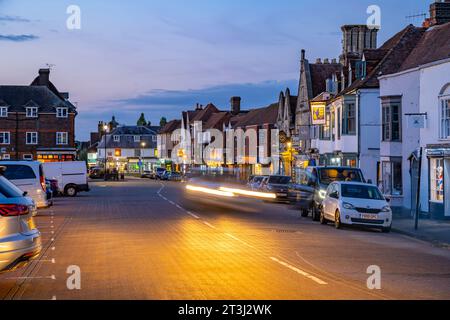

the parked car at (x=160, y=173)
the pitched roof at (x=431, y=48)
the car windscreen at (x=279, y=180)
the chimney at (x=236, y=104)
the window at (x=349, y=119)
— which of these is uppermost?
the chimney at (x=236, y=104)

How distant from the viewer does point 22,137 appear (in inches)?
3799

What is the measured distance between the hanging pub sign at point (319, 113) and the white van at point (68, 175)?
17.6 metres

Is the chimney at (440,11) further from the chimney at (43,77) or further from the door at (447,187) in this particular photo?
the chimney at (43,77)

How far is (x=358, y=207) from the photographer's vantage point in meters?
26.5

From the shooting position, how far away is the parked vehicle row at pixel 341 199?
1039 inches

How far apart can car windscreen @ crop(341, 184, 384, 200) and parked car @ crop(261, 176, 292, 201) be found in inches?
728

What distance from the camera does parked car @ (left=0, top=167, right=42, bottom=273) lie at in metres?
11.8

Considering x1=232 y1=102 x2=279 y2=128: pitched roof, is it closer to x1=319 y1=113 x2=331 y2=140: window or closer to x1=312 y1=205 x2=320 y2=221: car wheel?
x1=319 y1=113 x2=331 y2=140: window

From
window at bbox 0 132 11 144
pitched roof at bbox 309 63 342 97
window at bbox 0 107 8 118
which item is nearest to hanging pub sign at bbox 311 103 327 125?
pitched roof at bbox 309 63 342 97

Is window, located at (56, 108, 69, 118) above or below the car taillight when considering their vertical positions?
above

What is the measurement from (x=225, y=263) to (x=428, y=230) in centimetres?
1270

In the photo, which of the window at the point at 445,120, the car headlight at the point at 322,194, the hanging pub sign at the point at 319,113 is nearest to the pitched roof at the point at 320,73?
the hanging pub sign at the point at 319,113

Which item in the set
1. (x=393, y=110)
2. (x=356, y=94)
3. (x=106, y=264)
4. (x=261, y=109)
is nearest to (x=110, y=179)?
(x=261, y=109)

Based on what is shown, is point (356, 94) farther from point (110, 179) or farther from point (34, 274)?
point (110, 179)
